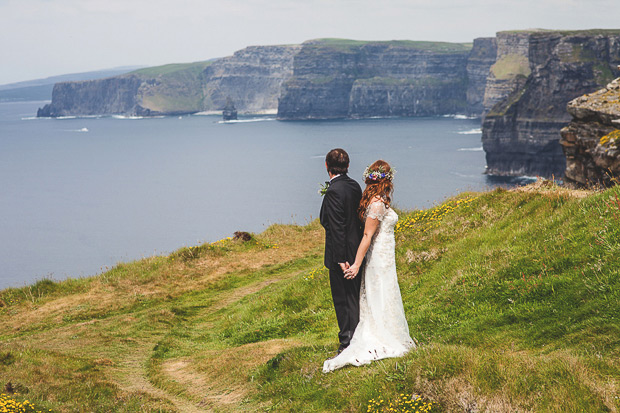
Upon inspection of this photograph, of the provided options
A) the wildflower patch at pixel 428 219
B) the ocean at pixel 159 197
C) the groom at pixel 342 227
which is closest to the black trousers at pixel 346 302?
the groom at pixel 342 227

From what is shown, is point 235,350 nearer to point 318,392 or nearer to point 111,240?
point 318,392

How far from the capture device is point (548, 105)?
171 metres

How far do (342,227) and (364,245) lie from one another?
54 cm

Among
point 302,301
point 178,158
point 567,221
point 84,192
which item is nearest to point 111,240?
point 84,192

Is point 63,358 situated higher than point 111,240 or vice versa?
point 63,358

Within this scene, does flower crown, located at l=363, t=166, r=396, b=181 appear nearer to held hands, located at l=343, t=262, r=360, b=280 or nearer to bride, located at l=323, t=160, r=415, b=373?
bride, located at l=323, t=160, r=415, b=373

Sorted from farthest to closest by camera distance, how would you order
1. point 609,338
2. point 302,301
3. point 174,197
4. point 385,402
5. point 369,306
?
point 174,197 < point 302,301 < point 369,306 < point 609,338 < point 385,402

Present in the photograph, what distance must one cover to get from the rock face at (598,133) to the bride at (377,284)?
2634 centimetres

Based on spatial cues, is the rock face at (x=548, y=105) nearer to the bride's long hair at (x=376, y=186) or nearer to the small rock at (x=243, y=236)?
the small rock at (x=243, y=236)

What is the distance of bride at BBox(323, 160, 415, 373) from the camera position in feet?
32.5

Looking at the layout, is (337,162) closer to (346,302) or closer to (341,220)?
(341,220)

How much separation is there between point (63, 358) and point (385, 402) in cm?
945

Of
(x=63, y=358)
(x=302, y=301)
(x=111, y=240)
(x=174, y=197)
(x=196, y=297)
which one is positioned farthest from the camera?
(x=174, y=197)

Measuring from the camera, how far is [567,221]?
A: 46.1ft
